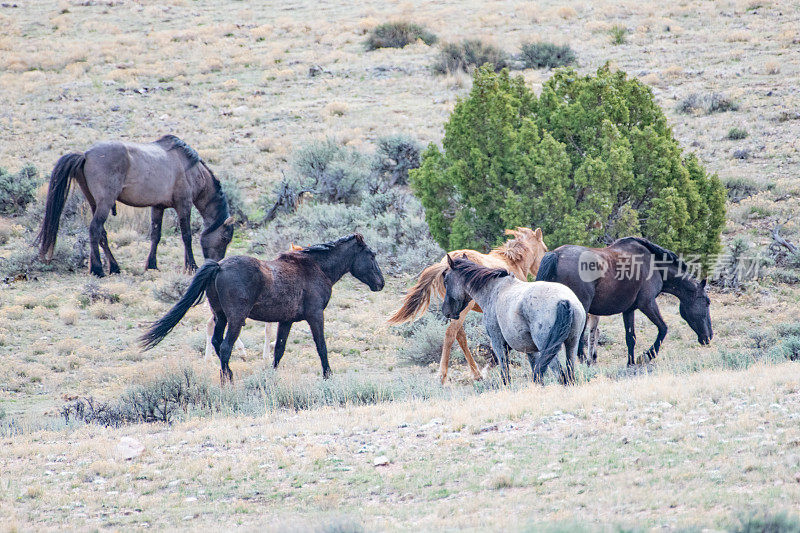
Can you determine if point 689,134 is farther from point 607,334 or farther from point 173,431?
point 173,431

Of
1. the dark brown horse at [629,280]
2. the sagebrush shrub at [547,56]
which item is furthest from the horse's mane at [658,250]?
the sagebrush shrub at [547,56]

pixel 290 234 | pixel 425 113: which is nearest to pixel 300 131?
pixel 425 113

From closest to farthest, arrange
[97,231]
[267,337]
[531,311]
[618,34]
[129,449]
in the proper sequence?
[129,449] → [531,311] → [267,337] → [97,231] → [618,34]

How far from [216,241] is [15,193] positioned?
276 inches

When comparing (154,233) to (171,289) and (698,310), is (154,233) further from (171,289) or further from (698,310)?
(698,310)

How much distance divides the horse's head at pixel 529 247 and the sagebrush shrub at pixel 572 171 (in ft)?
5.93

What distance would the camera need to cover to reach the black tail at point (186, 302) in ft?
31.3

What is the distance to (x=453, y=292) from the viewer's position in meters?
10.1

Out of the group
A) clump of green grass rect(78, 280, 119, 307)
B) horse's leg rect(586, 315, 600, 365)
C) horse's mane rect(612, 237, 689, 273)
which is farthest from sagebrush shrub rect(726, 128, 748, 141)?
clump of green grass rect(78, 280, 119, 307)

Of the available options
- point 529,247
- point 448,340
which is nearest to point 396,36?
point 529,247

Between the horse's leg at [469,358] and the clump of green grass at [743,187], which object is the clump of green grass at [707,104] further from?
the horse's leg at [469,358]

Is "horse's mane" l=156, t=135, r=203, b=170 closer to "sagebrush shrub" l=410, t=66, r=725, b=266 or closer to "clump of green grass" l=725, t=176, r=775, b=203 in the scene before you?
"sagebrush shrub" l=410, t=66, r=725, b=266

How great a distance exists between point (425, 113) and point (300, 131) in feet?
13.4

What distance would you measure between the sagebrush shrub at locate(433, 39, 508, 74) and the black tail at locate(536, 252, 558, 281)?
21.1 metres
